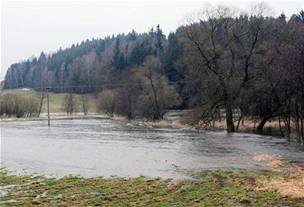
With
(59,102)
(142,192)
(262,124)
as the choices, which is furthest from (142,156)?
(59,102)

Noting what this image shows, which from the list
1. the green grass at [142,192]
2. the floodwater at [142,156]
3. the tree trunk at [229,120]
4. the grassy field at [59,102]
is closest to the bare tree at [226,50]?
the tree trunk at [229,120]

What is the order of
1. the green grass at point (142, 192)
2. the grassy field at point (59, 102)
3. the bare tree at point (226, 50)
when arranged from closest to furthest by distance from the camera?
the green grass at point (142, 192), the bare tree at point (226, 50), the grassy field at point (59, 102)

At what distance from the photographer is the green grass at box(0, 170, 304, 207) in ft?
59.4

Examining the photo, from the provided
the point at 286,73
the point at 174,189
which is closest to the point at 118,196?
the point at 174,189

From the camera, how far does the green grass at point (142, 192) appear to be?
18109mm

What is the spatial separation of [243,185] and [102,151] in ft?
67.3

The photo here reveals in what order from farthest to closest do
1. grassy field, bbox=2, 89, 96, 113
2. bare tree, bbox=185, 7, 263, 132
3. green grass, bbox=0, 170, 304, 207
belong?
grassy field, bbox=2, 89, 96, 113 < bare tree, bbox=185, 7, 263, 132 < green grass, bbox=0, 170, 304, 207

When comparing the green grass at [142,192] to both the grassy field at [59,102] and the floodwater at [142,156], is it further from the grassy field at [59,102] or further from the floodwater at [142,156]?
the grassy field at [59,102]

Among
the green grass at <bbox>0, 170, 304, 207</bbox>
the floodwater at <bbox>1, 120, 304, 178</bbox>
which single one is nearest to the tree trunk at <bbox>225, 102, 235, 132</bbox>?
the floodwater at <bbox>1, 120, 304, 178</bbox>

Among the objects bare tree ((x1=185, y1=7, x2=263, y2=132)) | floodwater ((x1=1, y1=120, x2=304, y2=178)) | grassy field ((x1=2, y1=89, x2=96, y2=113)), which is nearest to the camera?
floodwater ((x1=1, y1=120, x2=304, y2=178))

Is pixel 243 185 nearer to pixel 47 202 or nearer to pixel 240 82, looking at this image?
pixel 47 202

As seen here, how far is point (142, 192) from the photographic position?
20422 millimetres

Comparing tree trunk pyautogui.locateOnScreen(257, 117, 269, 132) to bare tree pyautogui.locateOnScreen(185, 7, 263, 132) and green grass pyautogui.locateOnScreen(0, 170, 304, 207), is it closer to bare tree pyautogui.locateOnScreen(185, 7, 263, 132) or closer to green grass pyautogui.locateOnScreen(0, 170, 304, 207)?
bare tree pyautogui.locateOnScreen(185, 7, 263, 132)

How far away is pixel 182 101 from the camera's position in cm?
11131
